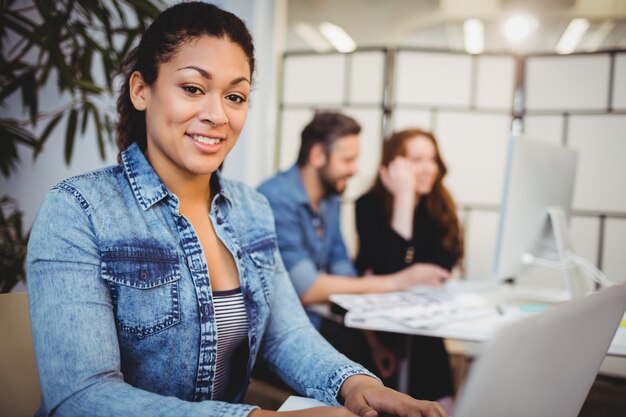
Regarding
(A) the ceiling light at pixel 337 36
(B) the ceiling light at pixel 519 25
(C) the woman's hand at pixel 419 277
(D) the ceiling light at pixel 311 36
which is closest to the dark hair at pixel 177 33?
(C) the woman's hand at pixel 419 277

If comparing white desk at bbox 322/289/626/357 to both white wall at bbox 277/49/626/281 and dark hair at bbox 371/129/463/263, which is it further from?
→ white wall at bbox 277/49/626/281

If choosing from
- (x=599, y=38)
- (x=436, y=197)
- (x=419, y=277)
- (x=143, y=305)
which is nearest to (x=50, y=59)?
(x=143, y=305)

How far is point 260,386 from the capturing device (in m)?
1.82

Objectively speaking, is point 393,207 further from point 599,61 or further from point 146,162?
point 599,61

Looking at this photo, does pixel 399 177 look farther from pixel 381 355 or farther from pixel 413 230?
pixel 381 355

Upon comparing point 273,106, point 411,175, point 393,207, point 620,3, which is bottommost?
point 393,207

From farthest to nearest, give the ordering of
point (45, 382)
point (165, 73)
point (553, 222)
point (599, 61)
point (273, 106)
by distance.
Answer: point (273, 106) → point (599, 61) → point (553, 222) → point (165, 73) → point (45, 382)

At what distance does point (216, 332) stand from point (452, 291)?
121 cm

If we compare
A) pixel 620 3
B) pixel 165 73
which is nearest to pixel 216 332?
pixel 165 73

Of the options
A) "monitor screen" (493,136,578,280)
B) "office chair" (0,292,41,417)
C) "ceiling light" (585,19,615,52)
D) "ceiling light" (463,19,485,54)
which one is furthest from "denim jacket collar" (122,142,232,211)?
"ceiling light" (585,19,615,52)

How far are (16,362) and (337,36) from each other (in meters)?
5.63

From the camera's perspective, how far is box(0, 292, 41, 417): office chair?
995 mm

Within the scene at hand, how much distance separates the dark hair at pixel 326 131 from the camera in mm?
2314

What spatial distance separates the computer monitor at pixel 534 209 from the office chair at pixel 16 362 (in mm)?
1286
